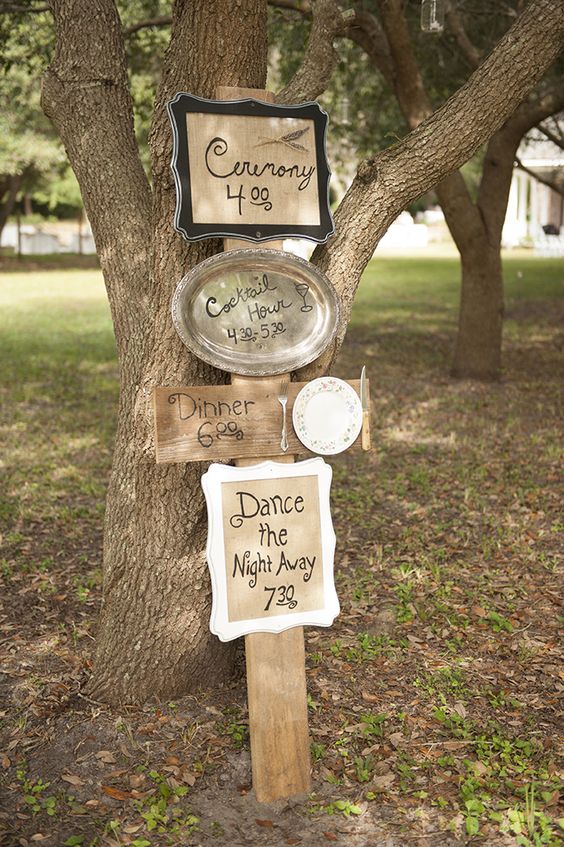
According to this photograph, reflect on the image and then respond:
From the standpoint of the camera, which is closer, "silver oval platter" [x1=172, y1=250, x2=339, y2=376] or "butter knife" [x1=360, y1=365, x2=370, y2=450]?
"silver oval platter" [x1=172, y1=250, x2=339, y2=376]

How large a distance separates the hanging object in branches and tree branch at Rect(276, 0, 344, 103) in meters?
0.48

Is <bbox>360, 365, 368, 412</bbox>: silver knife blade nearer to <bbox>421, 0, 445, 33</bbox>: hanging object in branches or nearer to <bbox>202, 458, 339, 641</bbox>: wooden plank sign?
<bbox>202, 458, 339, 641</bbox>: wooden plank sign

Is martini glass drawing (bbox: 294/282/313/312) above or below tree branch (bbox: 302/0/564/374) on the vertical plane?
below

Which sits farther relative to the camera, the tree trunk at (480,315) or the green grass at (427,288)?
the green grass at (427,288)

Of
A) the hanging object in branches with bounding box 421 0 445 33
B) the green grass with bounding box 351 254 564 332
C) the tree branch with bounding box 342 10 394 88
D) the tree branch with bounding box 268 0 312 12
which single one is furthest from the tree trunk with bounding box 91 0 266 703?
the green grass with bounding box 351 254 564 332

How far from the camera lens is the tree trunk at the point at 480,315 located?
1030cm

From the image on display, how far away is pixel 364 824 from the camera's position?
3086mm

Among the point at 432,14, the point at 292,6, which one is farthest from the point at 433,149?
the point at 292,6

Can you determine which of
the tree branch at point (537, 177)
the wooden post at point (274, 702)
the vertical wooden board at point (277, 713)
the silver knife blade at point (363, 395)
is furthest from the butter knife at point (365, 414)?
the tree branch at point (537, 177)

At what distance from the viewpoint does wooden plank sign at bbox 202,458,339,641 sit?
315cm

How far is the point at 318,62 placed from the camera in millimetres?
3955

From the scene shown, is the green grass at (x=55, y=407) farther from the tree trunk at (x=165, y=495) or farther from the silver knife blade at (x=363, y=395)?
the silver knife blade at (x=363, y=395)

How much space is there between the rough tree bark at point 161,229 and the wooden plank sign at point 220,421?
0.95 feet

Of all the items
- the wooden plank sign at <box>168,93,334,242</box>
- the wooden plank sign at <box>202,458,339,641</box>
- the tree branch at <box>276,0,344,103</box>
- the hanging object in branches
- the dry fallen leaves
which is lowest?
the dry fallen leaves
